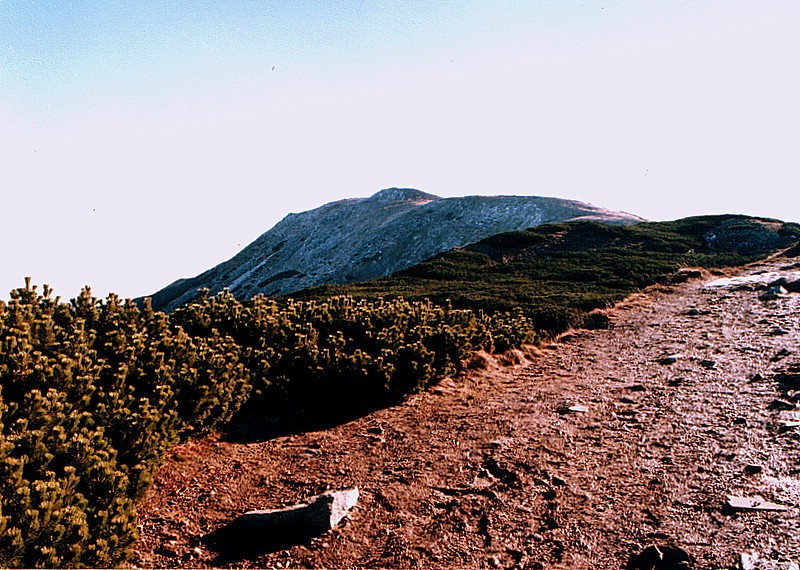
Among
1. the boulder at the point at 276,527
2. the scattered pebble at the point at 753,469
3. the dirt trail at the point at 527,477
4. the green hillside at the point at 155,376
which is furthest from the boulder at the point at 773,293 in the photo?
the boulder at the point at 276,527


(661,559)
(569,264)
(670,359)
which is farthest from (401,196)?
(661,559)

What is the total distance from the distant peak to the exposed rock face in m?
0.13

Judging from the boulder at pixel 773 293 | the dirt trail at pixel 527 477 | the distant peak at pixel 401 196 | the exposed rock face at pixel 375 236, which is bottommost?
the dirt trail at pixel 527 477

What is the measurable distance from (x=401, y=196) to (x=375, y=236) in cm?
1716

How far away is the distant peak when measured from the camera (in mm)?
76625

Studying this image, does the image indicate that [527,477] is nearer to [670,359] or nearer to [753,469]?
[753,469]

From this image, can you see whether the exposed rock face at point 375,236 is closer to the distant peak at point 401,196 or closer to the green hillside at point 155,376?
the distant peak at point 401,196

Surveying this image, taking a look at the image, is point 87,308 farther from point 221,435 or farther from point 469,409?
point 469,409

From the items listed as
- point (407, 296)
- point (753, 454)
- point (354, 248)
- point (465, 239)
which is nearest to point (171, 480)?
point (753, 454)

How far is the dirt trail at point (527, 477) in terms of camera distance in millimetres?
4852

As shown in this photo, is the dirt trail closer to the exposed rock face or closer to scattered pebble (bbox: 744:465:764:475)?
scattered pebble (bbox: 744:465:764:475)

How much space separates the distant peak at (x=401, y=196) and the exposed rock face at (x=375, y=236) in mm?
133

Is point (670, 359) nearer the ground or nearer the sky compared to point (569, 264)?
nearer the ground

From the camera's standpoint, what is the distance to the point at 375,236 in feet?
203
